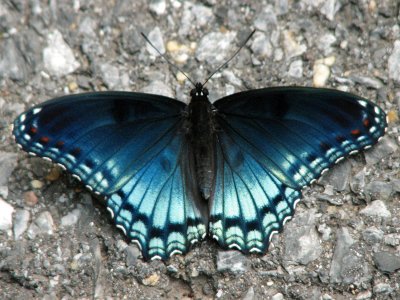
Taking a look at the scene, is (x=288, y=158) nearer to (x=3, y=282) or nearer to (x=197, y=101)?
(x=197, y=101)

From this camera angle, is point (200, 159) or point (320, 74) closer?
point (200, 159)

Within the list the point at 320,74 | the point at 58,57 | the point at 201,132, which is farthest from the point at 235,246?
the point at 58,57

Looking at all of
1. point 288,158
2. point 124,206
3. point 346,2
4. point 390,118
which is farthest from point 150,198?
point 346,2

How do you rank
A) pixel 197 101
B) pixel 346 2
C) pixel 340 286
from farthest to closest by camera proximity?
pixel 346 2, pixel 197 101, pixel 340 286

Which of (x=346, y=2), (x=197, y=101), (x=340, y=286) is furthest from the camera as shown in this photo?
(x=346, y=2)

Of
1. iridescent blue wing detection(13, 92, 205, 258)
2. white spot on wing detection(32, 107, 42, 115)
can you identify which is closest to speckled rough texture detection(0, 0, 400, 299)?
iridescent blue wing detection(13, 92, 205, 258)

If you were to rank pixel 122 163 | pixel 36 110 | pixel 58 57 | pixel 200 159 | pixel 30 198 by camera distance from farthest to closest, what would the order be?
pixel 58 57
pixel 30 198
pixel 200 159
pixel 122 163
pixel 36 110

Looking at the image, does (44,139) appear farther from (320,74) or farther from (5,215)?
(320,74)
